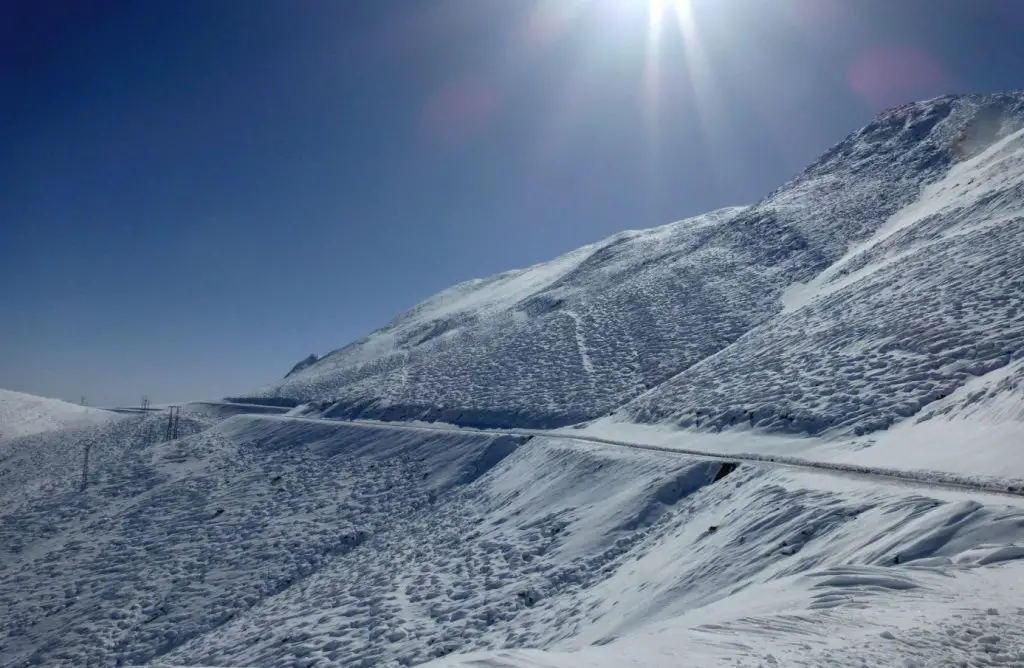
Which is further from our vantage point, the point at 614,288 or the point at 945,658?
the point at 614,288

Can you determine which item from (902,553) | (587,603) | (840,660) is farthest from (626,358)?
(840,660)

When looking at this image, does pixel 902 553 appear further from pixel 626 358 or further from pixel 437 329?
pixel 437 329

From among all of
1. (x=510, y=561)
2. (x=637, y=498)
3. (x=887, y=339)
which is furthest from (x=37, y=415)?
(x=887, y=339)

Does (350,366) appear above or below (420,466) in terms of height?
above

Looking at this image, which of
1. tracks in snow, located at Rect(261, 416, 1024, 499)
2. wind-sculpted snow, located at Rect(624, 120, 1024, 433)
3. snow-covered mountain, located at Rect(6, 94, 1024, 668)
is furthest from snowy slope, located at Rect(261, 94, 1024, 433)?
tracks in snow, located at Rect(261, 416, 1024, 499)

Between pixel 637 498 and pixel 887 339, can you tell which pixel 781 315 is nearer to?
pixel 887 339

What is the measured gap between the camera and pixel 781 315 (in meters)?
31.0

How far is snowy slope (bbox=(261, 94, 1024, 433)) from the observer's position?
17.9 meters

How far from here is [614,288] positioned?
52125mm

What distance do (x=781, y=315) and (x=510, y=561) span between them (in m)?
22.5

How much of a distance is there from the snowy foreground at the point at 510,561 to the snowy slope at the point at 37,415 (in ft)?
153

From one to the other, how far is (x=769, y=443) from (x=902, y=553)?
29.9 feet

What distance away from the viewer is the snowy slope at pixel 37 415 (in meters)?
71.1

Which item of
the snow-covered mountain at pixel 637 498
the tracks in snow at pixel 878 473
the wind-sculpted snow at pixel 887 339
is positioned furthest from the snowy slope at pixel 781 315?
the tracks in snow at pixel 878 473
